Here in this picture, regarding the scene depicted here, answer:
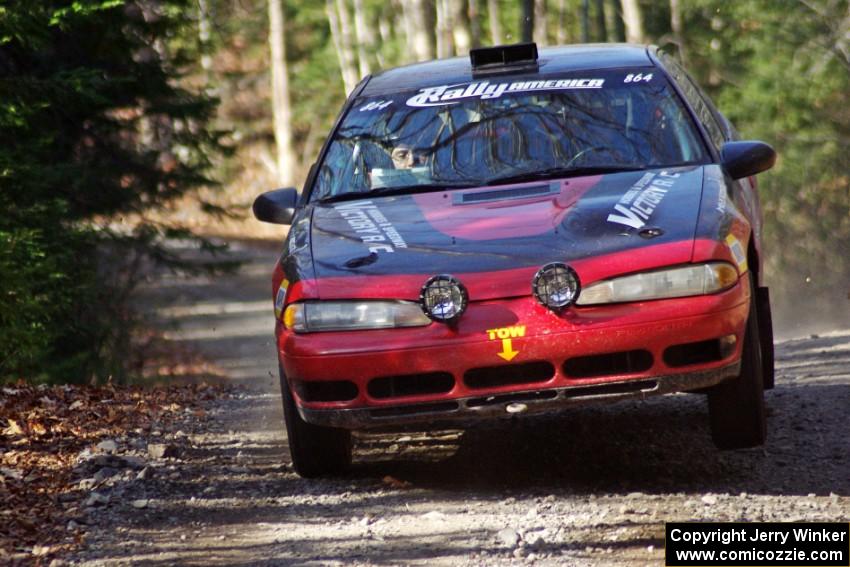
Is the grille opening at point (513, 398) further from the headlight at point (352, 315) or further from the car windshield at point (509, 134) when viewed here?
the car windshield at point (509, 134)

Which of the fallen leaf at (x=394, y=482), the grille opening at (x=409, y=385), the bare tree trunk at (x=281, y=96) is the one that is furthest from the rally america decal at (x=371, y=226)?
the bare tree trunk at (x=281, y=96)

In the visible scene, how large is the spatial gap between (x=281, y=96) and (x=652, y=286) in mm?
53171

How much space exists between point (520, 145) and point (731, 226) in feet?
4.18

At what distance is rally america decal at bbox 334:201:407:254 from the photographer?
5887 mm

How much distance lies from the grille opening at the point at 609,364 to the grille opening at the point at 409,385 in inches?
19.9

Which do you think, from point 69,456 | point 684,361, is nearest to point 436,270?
point 684,361

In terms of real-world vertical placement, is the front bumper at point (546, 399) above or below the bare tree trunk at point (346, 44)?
above

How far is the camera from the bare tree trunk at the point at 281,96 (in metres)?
57.0

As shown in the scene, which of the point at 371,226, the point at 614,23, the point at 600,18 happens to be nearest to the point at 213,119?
the point at 371,226

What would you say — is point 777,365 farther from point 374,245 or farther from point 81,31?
point 81,31

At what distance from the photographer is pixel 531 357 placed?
5473 mm

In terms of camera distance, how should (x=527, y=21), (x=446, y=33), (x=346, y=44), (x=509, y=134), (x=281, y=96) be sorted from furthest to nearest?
(x=281, y=96) < (x=346, y=44) < (x=446, y=33) < (x=527, y=21) < (x=509, y=134)

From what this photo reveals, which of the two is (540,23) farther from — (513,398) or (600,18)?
(513,398)

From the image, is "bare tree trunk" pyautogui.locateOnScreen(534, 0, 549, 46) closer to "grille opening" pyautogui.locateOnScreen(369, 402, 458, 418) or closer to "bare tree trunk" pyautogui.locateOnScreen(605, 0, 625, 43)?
"bare tree trunk" pyautogui.locateOnScreen(605, 0, 625, 43)
